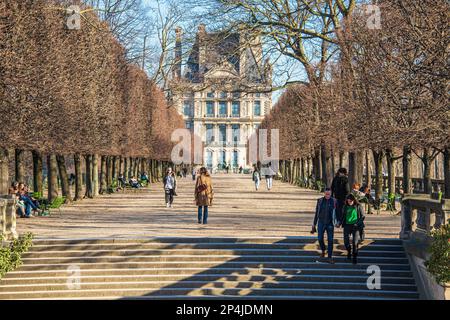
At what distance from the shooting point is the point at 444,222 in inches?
832

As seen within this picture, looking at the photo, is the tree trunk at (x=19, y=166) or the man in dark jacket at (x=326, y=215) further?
the tree trunk at (x=19, y=166)

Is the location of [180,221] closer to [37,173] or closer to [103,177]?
[37,173]

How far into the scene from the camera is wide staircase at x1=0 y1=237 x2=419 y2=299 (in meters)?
21.3

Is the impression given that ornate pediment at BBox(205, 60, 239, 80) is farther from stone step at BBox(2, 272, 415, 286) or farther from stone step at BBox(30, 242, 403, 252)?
stone step at BBox(2, 272, 415, 286)

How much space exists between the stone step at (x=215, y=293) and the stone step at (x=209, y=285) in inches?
8.5

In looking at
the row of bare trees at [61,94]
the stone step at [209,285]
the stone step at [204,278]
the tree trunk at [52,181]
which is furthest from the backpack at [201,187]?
the tree trunk at [52,181]

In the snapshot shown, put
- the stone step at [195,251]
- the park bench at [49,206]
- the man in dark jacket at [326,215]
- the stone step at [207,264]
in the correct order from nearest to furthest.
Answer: the man in dark jacket at [326,215] → the stone step at [207,264] → the stone step at [195,251] → the park bench at [49,206]

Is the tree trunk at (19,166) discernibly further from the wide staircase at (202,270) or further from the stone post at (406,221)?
the stone post at (406,221)

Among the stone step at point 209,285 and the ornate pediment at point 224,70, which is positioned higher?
the ornate pediment at point 224,70

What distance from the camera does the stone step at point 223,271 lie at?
→ 881 inches

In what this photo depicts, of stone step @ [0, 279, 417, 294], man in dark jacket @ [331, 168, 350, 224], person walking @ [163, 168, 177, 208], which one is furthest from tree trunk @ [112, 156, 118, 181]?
stone step @ [0, 279, 417, 294]

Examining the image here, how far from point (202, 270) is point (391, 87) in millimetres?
11642

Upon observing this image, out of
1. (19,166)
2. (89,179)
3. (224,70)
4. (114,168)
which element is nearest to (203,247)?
(19,166)

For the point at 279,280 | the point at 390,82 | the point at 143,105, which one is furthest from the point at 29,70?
the point at 143,105
